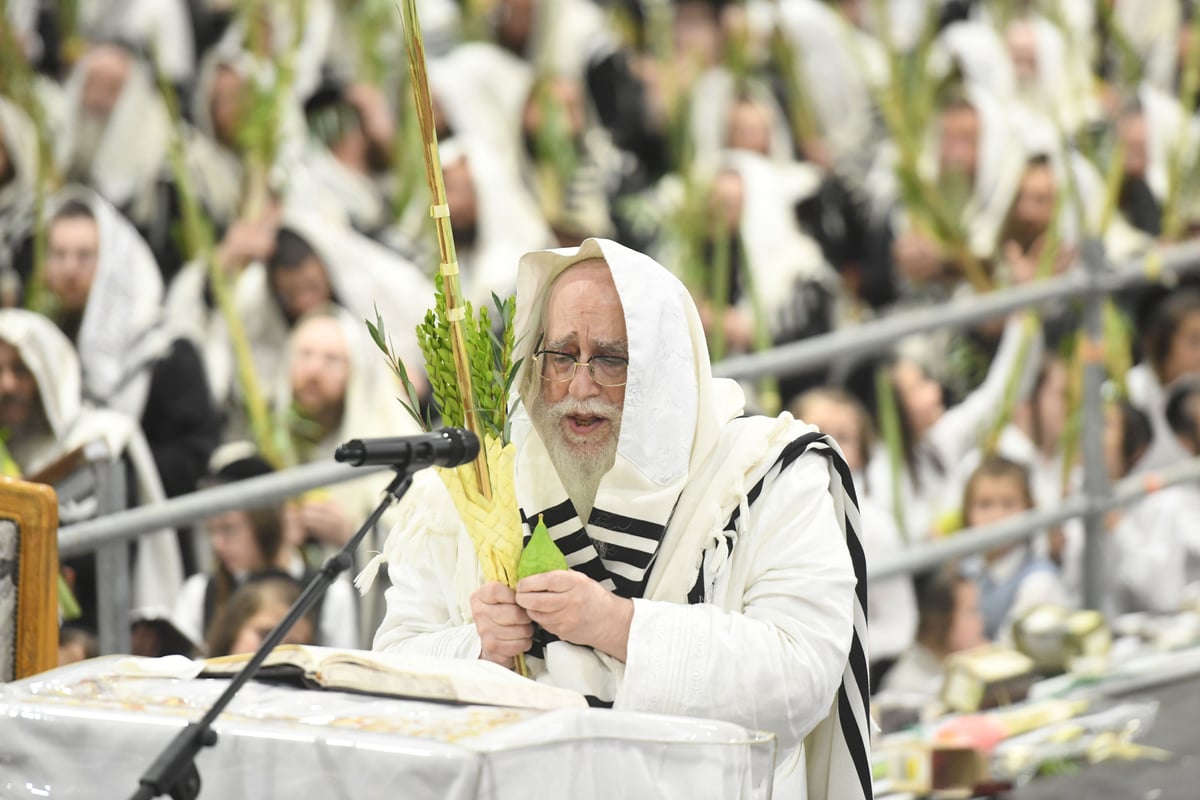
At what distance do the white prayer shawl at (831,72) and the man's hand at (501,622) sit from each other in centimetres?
659

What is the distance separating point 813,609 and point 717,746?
0.61 metres

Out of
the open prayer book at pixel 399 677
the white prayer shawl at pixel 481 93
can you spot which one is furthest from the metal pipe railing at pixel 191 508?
the white prayer shawl at pixel 481 93

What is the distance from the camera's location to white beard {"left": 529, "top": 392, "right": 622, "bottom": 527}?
2752mm

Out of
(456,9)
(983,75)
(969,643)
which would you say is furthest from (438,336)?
(983,75)

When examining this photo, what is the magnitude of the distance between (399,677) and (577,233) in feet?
15.8

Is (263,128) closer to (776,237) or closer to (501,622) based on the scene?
(776,237)

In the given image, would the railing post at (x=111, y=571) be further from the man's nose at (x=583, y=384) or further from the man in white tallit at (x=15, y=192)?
the man in white tallit at (x=15, y=192)

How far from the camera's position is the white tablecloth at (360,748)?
1.98 metres

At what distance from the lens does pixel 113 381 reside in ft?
19.0

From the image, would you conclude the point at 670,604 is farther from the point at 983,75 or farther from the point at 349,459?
the point at 983,75

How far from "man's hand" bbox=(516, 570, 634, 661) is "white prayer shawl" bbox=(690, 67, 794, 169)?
5732 mm

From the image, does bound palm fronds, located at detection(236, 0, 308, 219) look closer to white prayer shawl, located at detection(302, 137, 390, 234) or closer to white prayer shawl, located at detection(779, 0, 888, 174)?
white prayer shawl, located at detection(302, 137, 390, 234)

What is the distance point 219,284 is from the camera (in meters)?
5.89

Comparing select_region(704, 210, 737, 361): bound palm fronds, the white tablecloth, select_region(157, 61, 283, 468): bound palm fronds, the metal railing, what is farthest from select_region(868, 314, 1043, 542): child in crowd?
the white tablecloth
